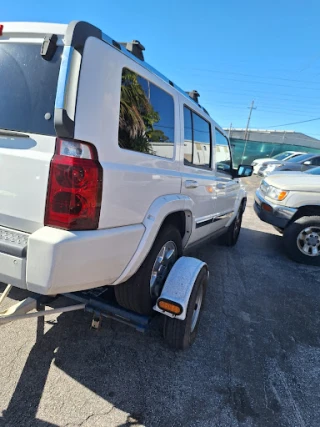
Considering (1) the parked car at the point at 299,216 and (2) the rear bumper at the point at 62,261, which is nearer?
(2) the rear bumper at the point at 62,261

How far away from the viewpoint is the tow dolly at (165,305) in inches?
80.8

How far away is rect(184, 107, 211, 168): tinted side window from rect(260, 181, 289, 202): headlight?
227 centimetres

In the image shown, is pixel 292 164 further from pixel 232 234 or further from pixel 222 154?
pixel 222 154

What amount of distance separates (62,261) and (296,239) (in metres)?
4.48

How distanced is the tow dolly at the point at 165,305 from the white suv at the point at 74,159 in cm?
34

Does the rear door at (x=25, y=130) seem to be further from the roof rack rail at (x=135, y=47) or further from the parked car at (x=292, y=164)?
the parked car at (x=292, y=164)

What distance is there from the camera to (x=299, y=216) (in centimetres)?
505

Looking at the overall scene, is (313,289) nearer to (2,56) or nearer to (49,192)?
(49,192)

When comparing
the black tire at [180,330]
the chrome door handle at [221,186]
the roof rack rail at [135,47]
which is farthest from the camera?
the chrome door handle at [221,186]

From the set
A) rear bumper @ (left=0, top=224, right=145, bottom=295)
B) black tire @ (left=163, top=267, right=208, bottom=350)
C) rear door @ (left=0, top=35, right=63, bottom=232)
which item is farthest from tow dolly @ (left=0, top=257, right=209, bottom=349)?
rear door @ (left=0, top=35, right=63, bottom=232)

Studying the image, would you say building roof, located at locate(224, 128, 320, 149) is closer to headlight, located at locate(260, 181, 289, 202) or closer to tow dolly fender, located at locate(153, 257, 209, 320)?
headlight, located at locate(260, 181, 289, 202)

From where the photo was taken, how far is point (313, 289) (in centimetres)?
401

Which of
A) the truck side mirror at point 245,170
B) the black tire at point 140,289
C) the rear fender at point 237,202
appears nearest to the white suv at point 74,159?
the black tire at point 140,289

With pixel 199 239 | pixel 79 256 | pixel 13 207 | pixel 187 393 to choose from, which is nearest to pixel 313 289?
pixel 199 239
